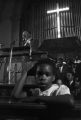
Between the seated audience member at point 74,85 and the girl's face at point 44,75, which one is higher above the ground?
the girl's face at point 44,75

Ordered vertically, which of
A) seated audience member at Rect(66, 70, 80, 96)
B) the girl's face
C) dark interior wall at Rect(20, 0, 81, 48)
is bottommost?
seated audience member at Rect(66, 70, 80, 96)

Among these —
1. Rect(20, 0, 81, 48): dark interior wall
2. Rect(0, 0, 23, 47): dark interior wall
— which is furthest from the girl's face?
Rect(0, 0, 23, 47): dark interior wall

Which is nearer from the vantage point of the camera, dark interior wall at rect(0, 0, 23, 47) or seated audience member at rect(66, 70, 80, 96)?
seated audience member at rect(66, 70, 80, 96)

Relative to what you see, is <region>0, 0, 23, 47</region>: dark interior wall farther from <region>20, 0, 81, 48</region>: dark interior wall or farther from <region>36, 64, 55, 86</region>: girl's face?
<region>36, 64, 55, 86</region>: girl's face

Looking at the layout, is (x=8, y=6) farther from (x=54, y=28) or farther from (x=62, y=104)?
(x=62, y=104)

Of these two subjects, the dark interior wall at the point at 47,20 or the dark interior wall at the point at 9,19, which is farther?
the dark interior wall at the point at 9,19

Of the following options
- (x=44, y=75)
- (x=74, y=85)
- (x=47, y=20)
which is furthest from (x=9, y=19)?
(x=44, y=75)

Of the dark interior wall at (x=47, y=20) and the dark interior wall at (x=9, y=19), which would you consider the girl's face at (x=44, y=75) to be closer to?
the dark interior wall at (x=47, y=20)

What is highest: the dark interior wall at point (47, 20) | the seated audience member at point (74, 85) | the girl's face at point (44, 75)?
the dark interior wall at point (47, 20)

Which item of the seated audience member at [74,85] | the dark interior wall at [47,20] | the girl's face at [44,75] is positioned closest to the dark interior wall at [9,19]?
the dark interior wall at [47,20]

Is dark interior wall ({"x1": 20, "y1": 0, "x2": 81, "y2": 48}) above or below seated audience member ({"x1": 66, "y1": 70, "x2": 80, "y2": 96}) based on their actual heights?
above

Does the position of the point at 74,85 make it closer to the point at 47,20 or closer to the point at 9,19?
the point at 47,20

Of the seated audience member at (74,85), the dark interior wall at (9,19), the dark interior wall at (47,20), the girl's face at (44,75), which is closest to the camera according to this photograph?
the seated audience member at (74,85)

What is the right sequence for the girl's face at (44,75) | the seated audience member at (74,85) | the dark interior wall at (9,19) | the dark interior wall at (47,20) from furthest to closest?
1. the dark interior wall at (9,19)
2. the dark interior wall at (47,20)
3. the girl's face at (44,75)
4. the seated audience member at (74,85)
